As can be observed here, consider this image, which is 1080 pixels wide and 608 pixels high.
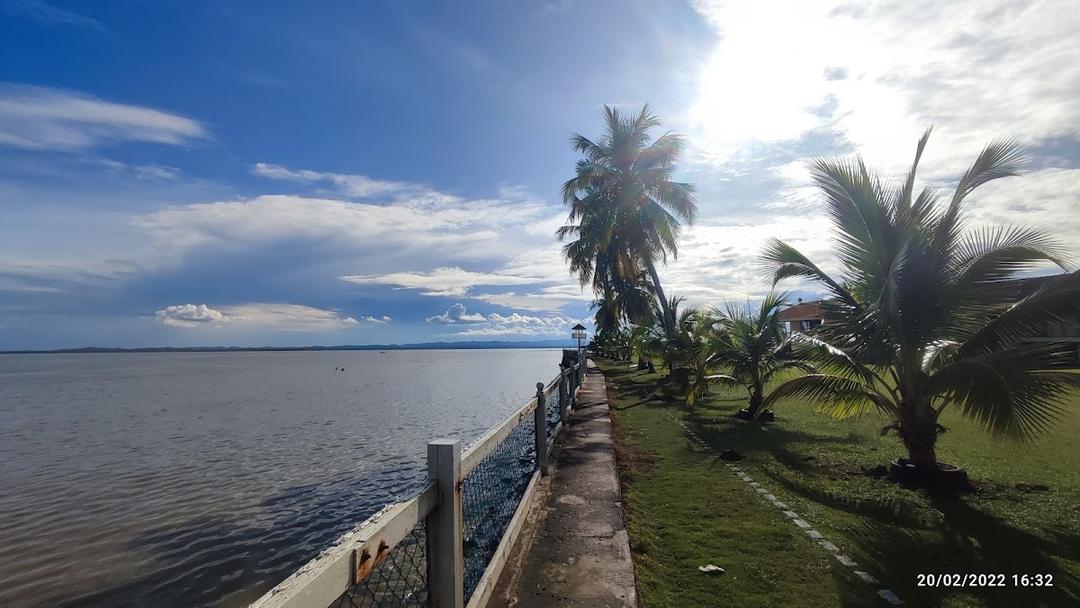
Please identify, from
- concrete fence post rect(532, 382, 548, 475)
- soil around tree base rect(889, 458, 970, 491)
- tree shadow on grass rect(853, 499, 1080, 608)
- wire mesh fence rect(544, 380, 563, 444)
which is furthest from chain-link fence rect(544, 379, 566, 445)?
tree shadow on grass rect(853, 499, 1080, 608)

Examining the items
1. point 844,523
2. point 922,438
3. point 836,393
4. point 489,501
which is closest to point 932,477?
point 922,438

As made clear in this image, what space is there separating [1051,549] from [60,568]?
466 inches

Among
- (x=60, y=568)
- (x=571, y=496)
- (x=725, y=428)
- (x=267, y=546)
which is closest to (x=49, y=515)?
(x=60, y=568)

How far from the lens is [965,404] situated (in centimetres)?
594

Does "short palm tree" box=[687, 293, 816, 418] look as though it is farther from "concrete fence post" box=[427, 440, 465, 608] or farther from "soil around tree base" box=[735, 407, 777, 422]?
"concrete fence post" box=[427, 440, 465, 608]

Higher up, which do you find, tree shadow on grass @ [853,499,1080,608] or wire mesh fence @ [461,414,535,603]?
tree shadow on grass @ [853,499,1080,608]

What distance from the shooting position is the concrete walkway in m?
3.68

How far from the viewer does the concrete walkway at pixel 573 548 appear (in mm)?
3676

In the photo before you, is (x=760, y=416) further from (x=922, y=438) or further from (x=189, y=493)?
(x=189, y=493)

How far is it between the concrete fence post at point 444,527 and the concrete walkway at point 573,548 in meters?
1.04

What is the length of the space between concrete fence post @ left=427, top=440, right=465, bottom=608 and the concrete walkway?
3.41 feet

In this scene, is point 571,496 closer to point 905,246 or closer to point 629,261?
point 905,246

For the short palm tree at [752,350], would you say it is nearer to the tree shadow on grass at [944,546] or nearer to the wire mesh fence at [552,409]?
the wire mesh fence at [552,409]

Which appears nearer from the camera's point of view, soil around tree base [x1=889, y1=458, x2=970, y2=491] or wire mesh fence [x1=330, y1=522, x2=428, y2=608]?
wire mesh fence [x1=330, y1=522, x2=428, y2=608]
